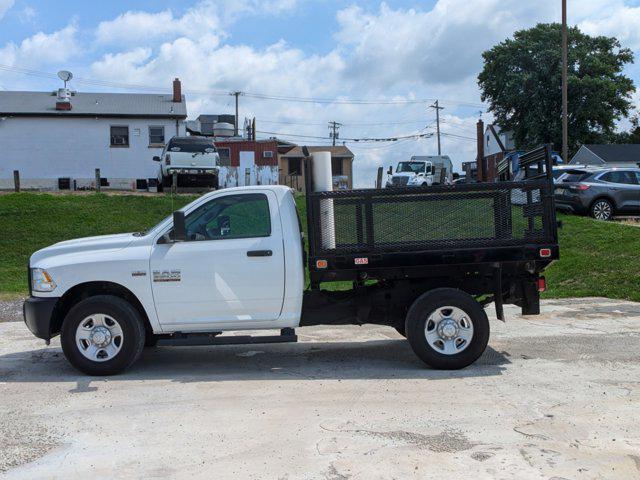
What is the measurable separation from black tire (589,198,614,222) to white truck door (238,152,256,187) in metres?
22.3

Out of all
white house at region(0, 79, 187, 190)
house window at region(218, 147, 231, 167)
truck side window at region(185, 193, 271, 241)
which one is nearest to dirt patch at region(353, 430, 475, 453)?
truck side window at region(185, 193, 271, 241)

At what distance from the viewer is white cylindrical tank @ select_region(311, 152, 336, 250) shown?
7.13m

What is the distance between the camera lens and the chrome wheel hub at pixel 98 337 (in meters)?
7.03

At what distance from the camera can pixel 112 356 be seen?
23.0ft

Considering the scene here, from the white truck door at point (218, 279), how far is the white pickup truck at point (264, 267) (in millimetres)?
10

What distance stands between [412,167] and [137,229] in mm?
25013

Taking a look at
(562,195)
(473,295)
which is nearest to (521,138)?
(562,195)

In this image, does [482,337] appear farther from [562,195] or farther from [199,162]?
[199,162]

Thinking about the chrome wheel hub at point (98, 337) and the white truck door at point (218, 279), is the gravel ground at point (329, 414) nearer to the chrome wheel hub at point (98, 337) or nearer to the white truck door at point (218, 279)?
the chrome wheel hub at point (98, 337)

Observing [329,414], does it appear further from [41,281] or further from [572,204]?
[572,204]

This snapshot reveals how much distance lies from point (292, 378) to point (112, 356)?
74.0 inches

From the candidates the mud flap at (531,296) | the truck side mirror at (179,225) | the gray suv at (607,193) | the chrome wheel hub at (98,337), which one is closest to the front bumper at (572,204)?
the gray suv at (607,193)

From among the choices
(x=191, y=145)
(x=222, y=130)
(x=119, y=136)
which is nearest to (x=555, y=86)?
(x=222, y=130)

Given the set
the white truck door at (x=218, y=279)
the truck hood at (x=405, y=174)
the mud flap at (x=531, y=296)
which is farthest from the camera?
the truck hood at (x=405, y=174)
